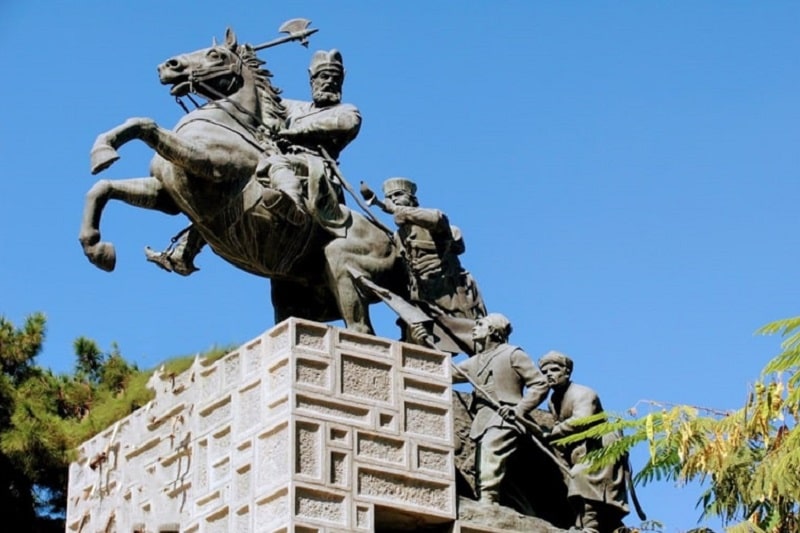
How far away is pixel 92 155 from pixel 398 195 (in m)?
2.71

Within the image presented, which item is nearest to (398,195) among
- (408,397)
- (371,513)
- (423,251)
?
(423,251)

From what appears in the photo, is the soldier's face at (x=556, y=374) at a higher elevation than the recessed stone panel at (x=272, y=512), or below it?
higher

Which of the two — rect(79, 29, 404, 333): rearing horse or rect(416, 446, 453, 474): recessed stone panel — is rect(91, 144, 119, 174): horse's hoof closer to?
rect(79, 29, 404, 333): rearing horse

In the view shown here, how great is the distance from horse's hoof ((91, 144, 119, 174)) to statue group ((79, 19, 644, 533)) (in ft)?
0.04

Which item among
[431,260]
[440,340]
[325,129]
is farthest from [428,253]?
[325,129]

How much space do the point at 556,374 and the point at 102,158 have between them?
3940mm

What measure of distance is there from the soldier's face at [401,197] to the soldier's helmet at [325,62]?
3.90 feet

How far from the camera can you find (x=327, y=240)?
16891 mm

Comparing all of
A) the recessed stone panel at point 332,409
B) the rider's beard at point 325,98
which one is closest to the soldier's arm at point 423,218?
the rider's beard at point 325,98

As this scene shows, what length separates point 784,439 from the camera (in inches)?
547

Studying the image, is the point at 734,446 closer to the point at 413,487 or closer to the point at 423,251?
the point at 413,487

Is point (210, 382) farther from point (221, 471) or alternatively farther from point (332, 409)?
point (332, 409)

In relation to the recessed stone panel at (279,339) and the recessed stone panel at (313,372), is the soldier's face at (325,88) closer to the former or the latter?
the recessed stone panel at (279,339)

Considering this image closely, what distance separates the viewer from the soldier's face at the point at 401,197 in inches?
688
